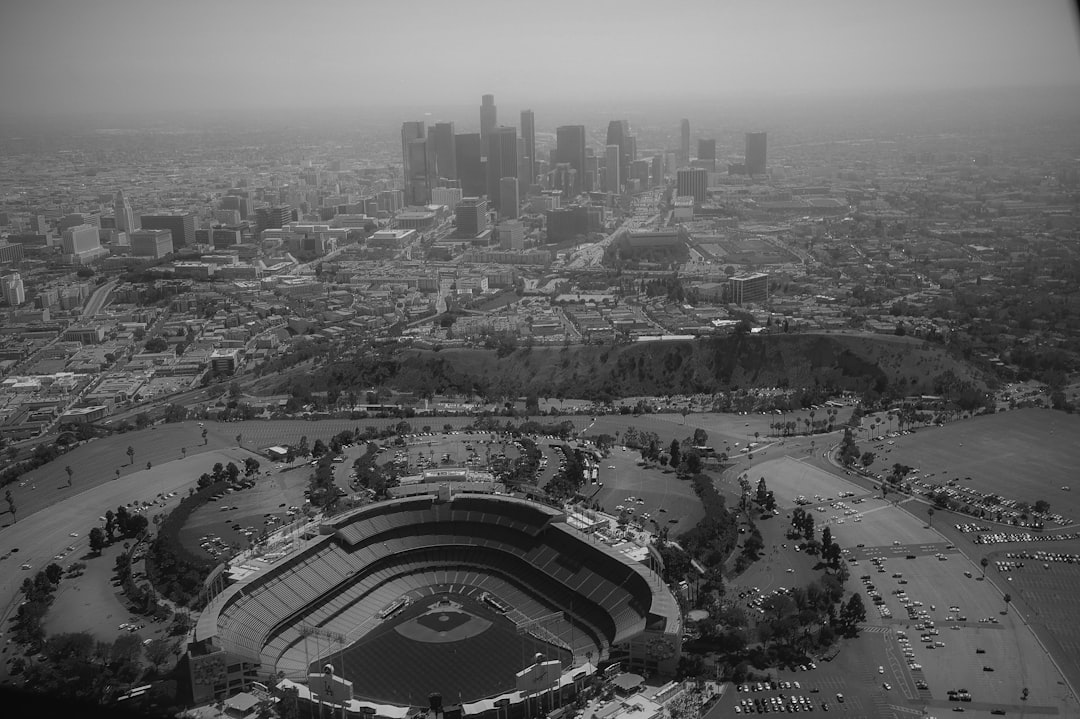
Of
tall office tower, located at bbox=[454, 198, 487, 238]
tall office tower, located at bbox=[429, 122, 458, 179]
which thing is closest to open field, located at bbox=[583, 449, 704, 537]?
tall office tower, located at bbox=[454, 198, 487, 238]

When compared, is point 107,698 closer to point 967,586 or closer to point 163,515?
point 163,515

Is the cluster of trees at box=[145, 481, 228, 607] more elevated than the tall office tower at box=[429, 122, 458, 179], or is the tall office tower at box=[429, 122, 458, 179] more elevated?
the tall office tower at box=[429, 122, 458, 179]

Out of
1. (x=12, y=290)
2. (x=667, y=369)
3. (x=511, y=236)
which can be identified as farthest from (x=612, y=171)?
(x=12, y=290)

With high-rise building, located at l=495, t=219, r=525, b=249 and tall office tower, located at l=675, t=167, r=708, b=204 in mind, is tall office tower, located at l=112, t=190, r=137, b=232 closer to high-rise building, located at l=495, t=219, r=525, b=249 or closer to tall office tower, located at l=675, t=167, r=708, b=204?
high-rise building, located at l=495, t=219, r=525, b=249

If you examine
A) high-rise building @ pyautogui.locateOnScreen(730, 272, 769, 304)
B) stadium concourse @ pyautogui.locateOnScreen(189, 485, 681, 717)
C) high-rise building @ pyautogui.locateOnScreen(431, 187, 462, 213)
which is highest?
high-rise building @ pyautogui.locateOnScreen(431, 187, 462, 213)

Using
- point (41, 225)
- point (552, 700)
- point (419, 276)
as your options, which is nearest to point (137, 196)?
point (41, 225)

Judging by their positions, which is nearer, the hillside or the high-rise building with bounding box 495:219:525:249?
the hillside
